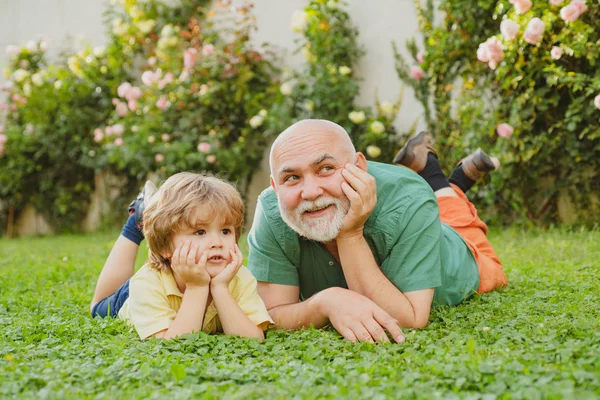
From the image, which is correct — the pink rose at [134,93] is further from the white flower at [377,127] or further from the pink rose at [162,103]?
the white flower at [377,127]

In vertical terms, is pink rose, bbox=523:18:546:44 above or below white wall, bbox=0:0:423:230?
below

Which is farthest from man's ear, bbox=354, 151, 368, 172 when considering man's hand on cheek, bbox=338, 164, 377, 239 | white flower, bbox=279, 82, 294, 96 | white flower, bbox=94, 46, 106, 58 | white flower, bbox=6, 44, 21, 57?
white flower, bbox=6, 44, 21, 57

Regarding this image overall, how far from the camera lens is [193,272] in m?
2.37

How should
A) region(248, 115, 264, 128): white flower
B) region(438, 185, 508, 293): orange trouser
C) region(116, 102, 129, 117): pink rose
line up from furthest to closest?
1. region(116, 102, 129, 117): pink rose
2. region(248, 115, 264, 128): white flower
3. region(438, 185, 508, 293): orange trouser

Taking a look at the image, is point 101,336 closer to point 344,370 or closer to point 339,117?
point 344,370

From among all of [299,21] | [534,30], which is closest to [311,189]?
[534,30]

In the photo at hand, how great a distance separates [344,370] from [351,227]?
61cm

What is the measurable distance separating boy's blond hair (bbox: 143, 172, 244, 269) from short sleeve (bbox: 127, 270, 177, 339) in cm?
9

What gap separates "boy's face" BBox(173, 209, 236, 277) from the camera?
245cm

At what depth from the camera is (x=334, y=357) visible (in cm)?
214

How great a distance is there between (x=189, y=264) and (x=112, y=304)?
856 mm

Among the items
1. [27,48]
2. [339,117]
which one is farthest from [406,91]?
[27,48]

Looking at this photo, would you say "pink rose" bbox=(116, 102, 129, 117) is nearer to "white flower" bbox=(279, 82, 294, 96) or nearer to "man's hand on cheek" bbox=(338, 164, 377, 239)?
"white flower" bbox=(279, 82, 294, 96)

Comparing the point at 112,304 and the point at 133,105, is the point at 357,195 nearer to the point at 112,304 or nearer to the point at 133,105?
the point at 112,304
